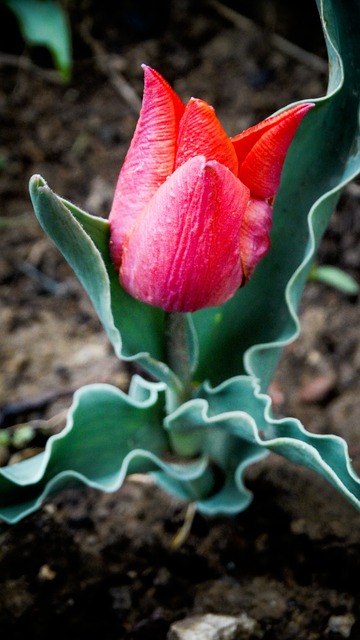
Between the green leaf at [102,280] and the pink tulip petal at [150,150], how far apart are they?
5 centimetres

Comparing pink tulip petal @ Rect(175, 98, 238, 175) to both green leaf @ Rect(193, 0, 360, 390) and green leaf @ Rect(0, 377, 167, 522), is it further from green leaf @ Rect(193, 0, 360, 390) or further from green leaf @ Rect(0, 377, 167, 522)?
green leaf @ Rect(0, 377, 167, 522)

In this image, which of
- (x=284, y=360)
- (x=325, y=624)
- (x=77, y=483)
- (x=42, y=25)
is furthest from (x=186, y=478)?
(x=42, y=25)

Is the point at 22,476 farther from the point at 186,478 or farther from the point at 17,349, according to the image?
the point at 17,349

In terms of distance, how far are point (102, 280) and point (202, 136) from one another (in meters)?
0.19

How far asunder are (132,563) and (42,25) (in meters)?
1.32

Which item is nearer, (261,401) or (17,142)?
(261,401)

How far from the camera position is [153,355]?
35.7 inches

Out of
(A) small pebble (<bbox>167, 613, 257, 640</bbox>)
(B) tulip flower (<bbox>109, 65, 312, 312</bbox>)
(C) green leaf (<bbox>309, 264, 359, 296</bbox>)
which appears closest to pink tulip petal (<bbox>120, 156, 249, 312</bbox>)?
(B) tulip flower (<bbox>109, 65, 312, 312</bbox>)

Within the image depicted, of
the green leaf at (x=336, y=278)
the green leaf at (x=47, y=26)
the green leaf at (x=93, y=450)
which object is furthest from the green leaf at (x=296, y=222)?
the green leaf at (x=47, y=26)

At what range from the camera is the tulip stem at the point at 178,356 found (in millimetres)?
843

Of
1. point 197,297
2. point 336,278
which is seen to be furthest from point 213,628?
point 336,278

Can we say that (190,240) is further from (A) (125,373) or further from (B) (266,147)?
(A) (125,373)

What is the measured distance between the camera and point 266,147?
2.18 ft

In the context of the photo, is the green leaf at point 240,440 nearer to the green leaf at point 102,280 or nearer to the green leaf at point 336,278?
the green leaf at point 102,280
